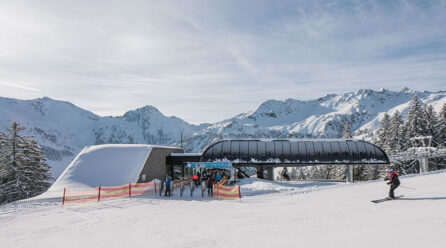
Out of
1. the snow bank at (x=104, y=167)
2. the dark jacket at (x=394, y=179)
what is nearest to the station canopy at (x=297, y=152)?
the snow bank at (x=104, y=167)

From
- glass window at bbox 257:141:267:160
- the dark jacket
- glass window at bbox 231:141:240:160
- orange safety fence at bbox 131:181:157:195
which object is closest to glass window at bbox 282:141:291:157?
glass window at bbox 257:141:267:160

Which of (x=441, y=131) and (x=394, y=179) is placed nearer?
(x=394, y=179)

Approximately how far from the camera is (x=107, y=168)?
107ft

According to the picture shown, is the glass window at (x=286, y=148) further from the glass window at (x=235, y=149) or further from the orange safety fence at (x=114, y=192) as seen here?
the orange safety fence at (x=114, y=192)

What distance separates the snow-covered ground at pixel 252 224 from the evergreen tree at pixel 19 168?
1859 centimetres

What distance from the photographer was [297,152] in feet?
115

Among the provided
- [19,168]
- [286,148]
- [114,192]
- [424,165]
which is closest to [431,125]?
[424,165]

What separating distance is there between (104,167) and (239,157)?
1567 cm

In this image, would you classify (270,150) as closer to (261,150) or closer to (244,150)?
(261,150)

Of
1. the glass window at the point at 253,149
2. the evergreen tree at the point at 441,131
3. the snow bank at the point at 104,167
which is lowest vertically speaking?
the snow bank at the point at 104,167

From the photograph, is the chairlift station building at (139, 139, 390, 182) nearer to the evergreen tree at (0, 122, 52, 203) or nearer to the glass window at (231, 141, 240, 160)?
the glass window at (231, 141, 240, 160)

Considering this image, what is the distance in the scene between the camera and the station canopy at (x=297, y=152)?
113 feet

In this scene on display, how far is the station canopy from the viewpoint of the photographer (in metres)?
34.3

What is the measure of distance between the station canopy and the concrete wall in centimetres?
616
